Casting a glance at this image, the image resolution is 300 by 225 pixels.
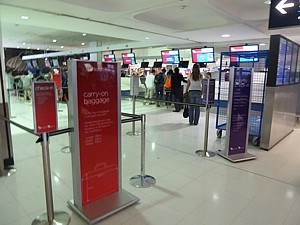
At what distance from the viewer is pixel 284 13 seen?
2992mm

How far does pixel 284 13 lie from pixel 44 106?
310 cm

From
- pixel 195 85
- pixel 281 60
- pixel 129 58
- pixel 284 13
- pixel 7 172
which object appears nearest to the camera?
pixel 284 13

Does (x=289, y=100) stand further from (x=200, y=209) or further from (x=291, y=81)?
(x=200, y=209)

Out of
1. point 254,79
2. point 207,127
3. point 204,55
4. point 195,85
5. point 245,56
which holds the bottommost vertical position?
point 207,127

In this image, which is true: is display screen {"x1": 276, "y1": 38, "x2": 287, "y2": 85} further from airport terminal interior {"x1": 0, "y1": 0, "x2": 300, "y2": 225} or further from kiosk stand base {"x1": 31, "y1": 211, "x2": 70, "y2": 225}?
kiosk stand base {"x1": 31, "y1": 211, "x2": 70, "y2": 225}

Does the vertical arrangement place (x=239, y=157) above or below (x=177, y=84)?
below

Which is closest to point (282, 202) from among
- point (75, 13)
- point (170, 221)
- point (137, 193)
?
point (170, 221)

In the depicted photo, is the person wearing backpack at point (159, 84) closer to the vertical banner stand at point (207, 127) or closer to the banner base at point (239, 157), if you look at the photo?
the vertical banner stand at point (207, 127)

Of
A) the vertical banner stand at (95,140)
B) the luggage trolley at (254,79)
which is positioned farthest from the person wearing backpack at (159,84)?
the vertical banner stand at (95,140)

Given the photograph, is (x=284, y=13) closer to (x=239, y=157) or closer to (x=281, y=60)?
(x=281, y=60)

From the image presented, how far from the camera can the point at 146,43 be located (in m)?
9.58

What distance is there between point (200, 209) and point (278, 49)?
3.18 meters

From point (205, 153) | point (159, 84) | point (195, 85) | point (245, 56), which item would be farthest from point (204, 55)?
point (205, 153)

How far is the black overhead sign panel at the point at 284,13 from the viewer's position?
9.47 ft
